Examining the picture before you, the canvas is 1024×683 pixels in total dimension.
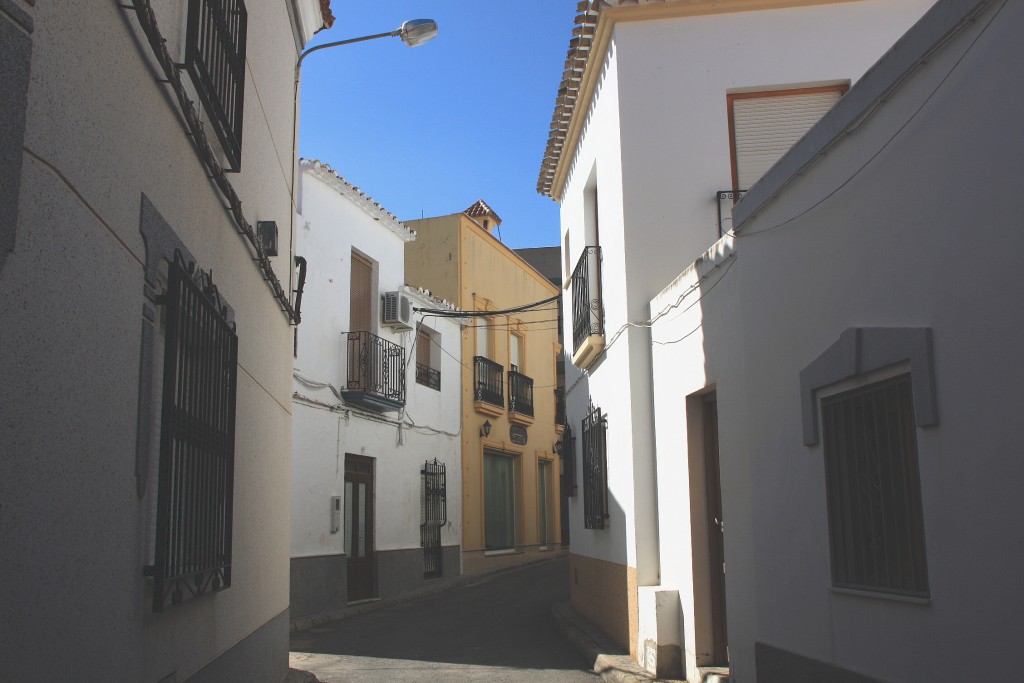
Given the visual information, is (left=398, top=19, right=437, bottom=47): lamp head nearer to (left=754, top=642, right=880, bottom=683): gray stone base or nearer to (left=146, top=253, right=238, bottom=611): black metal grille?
(left=146, top=253, right=238, bottom=611): black metal grille

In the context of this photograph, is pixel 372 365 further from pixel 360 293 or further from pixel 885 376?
pixel 885 376

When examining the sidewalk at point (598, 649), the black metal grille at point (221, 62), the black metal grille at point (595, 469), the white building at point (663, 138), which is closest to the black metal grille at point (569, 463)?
the black metal grille at point (595, 469)

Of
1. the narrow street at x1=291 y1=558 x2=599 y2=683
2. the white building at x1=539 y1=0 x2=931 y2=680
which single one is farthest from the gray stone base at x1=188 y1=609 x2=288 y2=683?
the white building at x1=539 y1=0 x2=931 y2=680

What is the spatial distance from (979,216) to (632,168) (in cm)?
537

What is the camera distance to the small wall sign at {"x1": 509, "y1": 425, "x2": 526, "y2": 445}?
24438 mm

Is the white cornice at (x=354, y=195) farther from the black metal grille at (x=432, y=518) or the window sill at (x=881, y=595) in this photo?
the window sill at (x=881, y=595)

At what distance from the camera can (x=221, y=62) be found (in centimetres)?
533

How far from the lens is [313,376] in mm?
14867

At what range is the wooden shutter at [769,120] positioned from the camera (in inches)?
360

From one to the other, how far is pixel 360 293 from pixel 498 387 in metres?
6.92

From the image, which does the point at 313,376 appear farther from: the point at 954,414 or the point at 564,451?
the point at 954,414

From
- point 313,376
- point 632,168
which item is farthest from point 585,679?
point 313,376

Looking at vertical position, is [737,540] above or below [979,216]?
below

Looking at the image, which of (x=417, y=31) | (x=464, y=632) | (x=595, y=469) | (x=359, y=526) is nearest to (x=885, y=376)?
(x=595, y=469)
